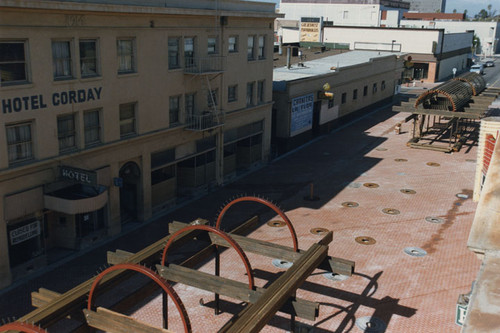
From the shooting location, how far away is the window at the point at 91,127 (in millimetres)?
23484

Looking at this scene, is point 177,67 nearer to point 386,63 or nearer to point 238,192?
point 238,192

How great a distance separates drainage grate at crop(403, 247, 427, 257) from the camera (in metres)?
23.4

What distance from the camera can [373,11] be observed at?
4596 inches

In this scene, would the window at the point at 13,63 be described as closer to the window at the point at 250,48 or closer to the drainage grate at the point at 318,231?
the drainage grate at the point at 318,231

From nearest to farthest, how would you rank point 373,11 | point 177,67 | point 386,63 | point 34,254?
point 34,254
point 177,67
point 386,63
point 373,11

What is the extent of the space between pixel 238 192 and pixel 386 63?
121 feet

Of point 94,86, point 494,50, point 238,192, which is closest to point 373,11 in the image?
point 494,50

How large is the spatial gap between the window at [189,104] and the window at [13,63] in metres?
10.4

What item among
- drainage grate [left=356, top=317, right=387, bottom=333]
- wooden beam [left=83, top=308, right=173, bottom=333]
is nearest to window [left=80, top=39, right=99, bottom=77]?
wooden beam [left=83, top=308, right=173, bottom=333]

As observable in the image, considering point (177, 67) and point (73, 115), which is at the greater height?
point (177, 67)

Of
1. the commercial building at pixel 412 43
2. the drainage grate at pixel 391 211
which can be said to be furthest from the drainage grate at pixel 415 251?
the commercial building at pixel 412 43

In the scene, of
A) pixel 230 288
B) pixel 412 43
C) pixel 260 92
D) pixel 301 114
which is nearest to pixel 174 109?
pixel 260 92

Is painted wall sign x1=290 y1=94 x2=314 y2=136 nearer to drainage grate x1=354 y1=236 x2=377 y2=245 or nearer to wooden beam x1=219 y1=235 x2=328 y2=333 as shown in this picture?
drainage grate x1=354 y1=236 x2=377 y2=245

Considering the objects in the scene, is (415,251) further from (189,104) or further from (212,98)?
(189,104)
